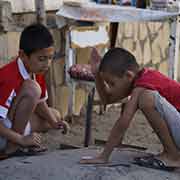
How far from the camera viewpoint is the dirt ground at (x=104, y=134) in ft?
13.9

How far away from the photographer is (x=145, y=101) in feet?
8.90

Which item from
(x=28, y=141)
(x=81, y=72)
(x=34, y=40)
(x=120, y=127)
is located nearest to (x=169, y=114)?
(x=120, y=127)

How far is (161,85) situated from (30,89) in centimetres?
76

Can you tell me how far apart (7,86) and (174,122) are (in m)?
0.96

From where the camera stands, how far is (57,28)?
15.5ft

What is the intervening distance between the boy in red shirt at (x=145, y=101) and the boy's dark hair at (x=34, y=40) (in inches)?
18.8

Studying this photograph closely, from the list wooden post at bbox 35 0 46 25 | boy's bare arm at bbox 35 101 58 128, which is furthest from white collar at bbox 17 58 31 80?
wooden post at bbox 35 0 46 25

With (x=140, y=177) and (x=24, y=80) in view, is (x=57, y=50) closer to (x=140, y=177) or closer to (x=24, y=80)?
(x=24, y=80)

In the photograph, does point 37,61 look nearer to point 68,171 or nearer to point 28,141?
point 28,141

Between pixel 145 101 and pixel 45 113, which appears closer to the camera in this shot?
pixel 145 101

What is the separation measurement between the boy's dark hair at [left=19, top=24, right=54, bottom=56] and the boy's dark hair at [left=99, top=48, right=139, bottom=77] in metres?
0.50

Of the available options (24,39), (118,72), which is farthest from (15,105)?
(118,72)

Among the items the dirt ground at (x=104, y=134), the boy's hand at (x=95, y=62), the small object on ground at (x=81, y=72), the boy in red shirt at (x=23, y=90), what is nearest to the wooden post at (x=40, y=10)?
→ the small object on ground at (x=81, y=72)

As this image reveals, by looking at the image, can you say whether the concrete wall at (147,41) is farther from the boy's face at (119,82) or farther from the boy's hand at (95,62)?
the boy's face at (119,82)
